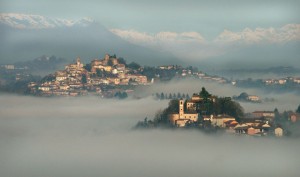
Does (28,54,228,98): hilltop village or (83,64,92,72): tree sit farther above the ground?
(83,64,92,72): tree

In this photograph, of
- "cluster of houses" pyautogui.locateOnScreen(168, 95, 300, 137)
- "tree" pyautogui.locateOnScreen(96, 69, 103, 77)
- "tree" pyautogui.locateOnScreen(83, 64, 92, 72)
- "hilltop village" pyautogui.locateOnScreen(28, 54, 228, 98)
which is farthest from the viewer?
"tree" pyautogui.locateOnScreen(83, 64, 92, 72)

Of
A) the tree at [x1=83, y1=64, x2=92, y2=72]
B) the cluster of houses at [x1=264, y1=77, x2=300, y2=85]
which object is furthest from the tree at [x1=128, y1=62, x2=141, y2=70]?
the cluster of houses at [x1=264, y1=77, x2=300, y2=85]

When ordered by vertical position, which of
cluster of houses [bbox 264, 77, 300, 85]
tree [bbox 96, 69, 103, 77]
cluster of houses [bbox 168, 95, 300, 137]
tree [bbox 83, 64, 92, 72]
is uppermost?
tree [bbox 83, 64, 92, 72]

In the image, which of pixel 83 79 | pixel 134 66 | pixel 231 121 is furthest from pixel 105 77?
pixel 231 121

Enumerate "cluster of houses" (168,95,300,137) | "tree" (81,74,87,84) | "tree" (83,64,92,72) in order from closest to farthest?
"cluster of houses" (168,95,300,137) < "tree" (81,74,87,84) < "tree" (83,64,92,72)

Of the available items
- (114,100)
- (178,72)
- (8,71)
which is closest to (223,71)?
(178,72)

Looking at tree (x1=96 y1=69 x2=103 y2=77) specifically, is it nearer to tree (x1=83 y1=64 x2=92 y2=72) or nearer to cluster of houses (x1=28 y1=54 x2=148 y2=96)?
cluster of houses (x1=28 y1=54 x2=148 y2=96)

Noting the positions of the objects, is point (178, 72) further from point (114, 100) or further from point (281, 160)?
point (281, 160)
